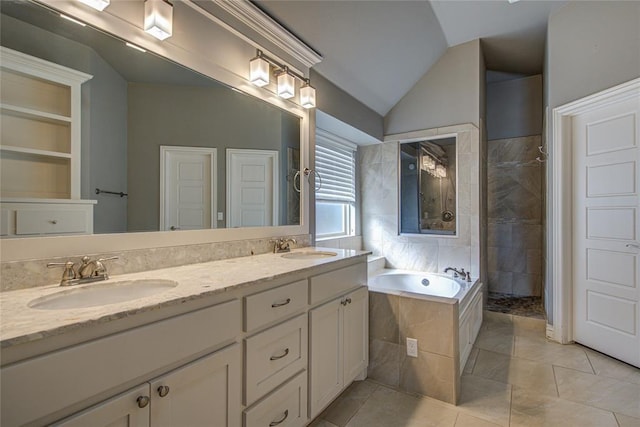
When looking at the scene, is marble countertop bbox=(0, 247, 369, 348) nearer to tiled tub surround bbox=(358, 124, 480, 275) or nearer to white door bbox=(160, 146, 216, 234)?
white door bbox=(160, 146, 216, 234)

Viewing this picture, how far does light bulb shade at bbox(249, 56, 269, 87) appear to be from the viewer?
74.7 inches

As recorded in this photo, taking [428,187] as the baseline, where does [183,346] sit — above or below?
below

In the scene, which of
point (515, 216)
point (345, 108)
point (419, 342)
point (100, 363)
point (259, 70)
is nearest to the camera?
point (100, 363)

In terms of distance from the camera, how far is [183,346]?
989 mm

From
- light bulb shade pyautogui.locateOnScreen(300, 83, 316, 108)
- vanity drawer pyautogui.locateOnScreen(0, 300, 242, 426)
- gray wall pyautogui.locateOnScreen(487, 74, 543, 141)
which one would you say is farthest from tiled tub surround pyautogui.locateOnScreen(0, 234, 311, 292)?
gray wall pyautogui.locateOnScreen(487, 74, 543, 141)

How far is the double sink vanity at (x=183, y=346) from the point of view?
722 mm

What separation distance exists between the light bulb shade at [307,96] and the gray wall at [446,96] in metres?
1.71

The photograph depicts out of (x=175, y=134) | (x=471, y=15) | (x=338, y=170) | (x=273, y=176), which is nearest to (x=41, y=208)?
(x=175, y=134)

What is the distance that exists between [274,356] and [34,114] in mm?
1324

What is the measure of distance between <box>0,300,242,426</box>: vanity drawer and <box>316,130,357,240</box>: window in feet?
7.46

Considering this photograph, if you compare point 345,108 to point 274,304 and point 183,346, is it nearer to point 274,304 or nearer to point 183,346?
point 274,304

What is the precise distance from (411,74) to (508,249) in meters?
2.56

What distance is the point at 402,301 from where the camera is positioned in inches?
82.4

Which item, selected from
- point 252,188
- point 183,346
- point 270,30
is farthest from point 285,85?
point 183,346
